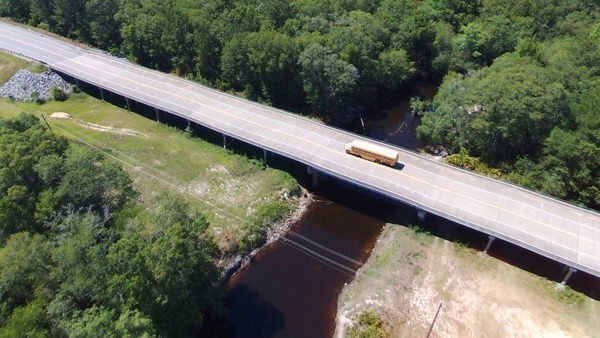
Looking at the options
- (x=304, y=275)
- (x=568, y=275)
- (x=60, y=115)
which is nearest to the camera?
(x=568, y=275)

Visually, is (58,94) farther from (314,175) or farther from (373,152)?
(373,152)

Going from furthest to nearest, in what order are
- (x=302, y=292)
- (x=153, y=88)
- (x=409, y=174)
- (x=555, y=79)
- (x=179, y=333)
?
(x=153, y=88) → (x=555, y=79) → (x=409, y=174) → (x=302, y=292) → (x=179, y=333)

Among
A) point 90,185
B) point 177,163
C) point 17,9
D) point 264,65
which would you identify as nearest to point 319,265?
point 90,185

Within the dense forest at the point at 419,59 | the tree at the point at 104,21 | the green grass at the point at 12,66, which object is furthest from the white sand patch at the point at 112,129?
the tree at the point at 104,21

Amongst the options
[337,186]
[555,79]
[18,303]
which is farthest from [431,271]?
[18,303]

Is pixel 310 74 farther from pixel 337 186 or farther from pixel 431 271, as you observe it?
pixel 431 271

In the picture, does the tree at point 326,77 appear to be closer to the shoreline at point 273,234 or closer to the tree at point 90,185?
the shoreline at point 273,234
